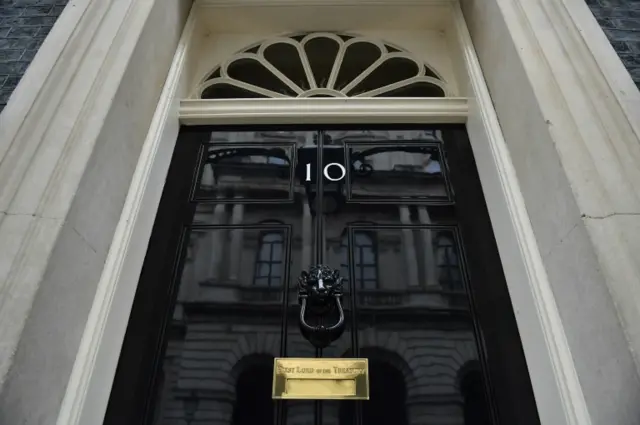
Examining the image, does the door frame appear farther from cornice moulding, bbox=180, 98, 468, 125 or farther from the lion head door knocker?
the lion head door knocker

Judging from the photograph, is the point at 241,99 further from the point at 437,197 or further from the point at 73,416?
the point at 73,416

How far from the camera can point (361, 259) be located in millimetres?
2598

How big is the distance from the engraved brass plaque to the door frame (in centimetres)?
67

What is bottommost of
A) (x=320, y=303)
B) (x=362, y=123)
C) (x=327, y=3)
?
(x=320, y=303)

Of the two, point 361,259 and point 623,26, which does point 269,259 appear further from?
point 623,26

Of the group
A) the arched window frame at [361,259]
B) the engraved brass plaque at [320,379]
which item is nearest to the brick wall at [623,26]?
the arched window frame at [361,259]

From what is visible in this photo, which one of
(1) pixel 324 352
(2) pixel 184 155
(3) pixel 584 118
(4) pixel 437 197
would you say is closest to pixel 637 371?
(3) pixel 584 118

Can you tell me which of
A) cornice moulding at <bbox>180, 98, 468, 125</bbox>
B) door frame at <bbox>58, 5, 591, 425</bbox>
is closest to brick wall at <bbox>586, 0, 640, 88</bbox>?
door frame at <bbox>58, 5, 591, 425</bbox>

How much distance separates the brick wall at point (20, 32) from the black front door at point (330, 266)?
2.83 ft

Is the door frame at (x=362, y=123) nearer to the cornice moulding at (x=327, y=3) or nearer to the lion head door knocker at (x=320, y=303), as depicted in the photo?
the cornice moulding at (x=327, y=3)

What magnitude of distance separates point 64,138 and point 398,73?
2.25 meters

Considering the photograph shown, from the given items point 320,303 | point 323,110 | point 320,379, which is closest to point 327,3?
point 323,110

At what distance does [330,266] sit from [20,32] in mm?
1940

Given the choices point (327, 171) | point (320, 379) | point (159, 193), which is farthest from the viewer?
point (327, 171)
